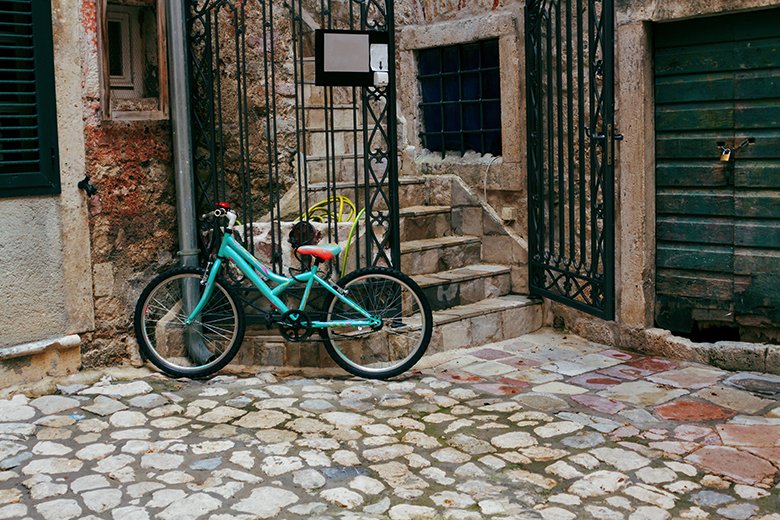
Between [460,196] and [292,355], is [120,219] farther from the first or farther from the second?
[460,196]

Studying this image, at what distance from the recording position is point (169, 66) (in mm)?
6781

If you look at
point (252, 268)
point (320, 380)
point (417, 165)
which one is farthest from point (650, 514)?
point (417, 165)

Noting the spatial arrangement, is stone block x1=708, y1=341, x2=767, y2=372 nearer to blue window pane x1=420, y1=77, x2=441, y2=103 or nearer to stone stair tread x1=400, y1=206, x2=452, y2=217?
stone stair tread x1=400, y1=206, x2=452, y2=217

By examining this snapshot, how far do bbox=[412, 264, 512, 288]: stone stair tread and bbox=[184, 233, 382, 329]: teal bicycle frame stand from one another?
1.25 metres

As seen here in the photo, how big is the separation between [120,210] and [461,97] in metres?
3.45

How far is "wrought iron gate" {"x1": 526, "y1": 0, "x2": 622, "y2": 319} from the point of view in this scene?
6.87 meters

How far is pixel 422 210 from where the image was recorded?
8297 millimetres

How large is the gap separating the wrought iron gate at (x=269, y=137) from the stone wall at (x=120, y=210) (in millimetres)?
309

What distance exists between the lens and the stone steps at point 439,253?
7840 millimetres

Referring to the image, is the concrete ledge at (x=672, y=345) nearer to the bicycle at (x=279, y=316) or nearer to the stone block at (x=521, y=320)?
the stone block at (x=521, y=320)

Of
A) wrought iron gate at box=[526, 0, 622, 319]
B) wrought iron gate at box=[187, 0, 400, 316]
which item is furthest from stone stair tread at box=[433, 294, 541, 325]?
wrought iron gate at box=[187, 0, 400, 316]

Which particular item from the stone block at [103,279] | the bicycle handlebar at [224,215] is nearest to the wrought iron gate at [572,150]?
the bicycle handlebar at [224,215]

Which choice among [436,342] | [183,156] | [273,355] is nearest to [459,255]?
[436,342]

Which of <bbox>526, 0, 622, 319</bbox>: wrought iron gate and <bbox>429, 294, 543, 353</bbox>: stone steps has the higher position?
<bbox>526, 0, 622, 319</bbox>: wrought iron gate
